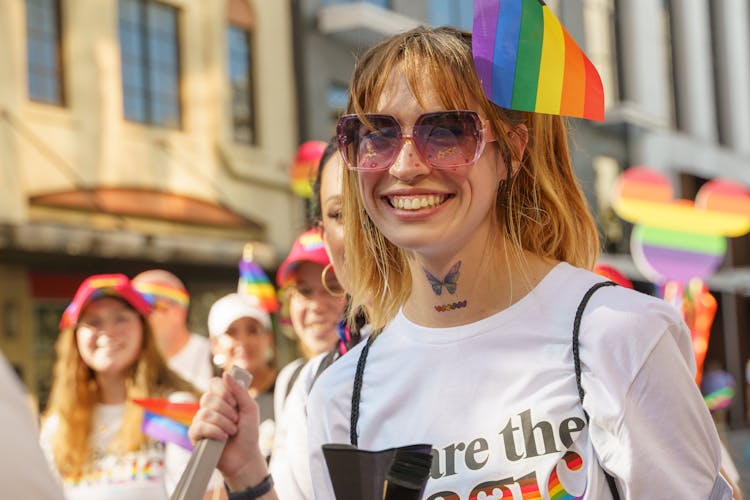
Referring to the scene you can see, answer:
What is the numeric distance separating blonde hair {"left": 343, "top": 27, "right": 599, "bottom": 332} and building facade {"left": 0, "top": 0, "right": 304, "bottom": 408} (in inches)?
376

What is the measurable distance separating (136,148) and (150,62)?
1086mm

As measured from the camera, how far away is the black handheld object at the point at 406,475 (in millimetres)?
1515

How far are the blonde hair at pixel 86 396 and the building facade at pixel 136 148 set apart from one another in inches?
259

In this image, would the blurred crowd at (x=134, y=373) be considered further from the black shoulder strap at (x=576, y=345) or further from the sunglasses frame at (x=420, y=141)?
the black shoulder strap at (x=576, y=345)

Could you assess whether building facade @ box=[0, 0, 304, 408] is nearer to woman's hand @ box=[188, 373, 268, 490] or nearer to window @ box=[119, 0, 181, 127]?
window @ box=[119, 0, 181, 127]

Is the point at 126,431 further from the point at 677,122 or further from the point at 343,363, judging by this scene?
the point at 677,122

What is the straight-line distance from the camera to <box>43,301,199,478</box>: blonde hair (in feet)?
14.6

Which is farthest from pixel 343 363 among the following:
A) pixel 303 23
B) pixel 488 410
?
pixel 303 23

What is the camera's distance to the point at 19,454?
1003 millimetres

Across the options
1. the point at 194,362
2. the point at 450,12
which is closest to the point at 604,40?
the point at 450,12

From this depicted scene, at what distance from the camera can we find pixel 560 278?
1.91 meters

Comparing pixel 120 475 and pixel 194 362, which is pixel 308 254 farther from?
pixel 194 362

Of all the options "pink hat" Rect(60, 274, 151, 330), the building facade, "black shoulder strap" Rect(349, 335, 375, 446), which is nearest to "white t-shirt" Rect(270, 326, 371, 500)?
"black shoulder strap" Rect(349, 335, 375, 446)

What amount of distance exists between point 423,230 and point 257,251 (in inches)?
481
